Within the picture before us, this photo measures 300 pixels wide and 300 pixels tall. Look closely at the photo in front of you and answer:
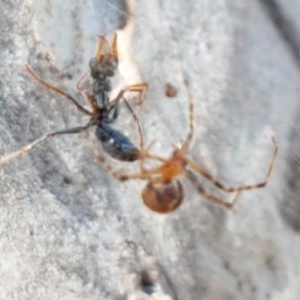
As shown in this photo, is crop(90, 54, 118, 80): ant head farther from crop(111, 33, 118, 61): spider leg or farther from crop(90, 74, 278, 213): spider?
crop(90, 74, 278, 213): spider

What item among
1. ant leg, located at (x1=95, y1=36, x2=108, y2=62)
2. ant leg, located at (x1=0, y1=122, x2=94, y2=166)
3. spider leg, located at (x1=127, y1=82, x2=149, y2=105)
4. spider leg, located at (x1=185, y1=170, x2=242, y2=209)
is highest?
ant leg, located at (x1=95, y1=36, x2=108, y2=62)

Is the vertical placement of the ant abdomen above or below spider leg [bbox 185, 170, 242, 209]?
above

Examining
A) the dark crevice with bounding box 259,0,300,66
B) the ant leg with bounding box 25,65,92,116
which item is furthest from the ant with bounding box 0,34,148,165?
the dark crevice with bounding box 259,0,300,66

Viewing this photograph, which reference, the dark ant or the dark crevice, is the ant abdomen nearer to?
the dark ant

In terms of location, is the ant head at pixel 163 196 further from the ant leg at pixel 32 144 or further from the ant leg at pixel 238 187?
the ant leg at pixel 32 144

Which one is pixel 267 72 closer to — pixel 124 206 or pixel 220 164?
pixel 220 164

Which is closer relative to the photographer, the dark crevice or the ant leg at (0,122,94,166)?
the dark crevice

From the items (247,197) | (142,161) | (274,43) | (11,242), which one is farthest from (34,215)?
(274,43)
